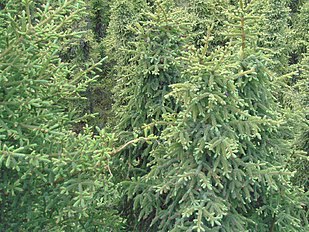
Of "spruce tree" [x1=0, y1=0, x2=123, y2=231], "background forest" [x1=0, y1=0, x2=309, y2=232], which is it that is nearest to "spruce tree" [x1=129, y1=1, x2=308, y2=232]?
"background forest" [x1=0, y1=0, x2=309, y2=232]

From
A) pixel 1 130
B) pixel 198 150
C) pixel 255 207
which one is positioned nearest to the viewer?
pixel 1 130

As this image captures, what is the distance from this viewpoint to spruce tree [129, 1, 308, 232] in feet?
13.5

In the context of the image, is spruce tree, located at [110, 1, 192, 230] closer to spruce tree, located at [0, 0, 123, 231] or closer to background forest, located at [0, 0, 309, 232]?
background forest, located at [0, 0, 309, 232]

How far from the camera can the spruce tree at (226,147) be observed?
4.13m

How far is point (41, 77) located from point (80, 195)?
1476 millimetres

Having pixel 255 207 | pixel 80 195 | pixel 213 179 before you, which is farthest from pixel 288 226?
pixel 80 195

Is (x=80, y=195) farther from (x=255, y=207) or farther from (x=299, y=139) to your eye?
(x=299, y=139)

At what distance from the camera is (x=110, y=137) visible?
4.63 m

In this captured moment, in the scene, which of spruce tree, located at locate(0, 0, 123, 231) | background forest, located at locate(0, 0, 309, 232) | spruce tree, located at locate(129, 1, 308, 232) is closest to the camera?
spruce tree, located at locate(0, 0, 123, 231)

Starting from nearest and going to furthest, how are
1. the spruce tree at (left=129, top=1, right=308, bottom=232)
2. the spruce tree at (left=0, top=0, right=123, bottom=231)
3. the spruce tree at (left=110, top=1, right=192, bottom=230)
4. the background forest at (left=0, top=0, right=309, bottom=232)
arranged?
the spruce tree at (left=0, top=0, right=123, bottom=231) → the background forest at (left=0, top=0, right=309, bottom=232) → the spruce tree at (left=129, top=1, right=308, bottom=232) → the spruce tree at (left=110, top=1, right=192, bottom=230)

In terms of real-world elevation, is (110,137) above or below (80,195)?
above

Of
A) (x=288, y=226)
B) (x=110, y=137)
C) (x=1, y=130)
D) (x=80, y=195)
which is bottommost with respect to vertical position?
(x=288, y=226)

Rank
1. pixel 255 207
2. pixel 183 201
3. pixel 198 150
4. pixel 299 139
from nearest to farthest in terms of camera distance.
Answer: pixel 198 150 → pixel 183 201 → pixel 255 207 → pixel 299 139

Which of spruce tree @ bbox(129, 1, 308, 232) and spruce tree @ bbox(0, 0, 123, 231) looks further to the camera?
spruce tree @ bbox(129, 1, 308, 232)
